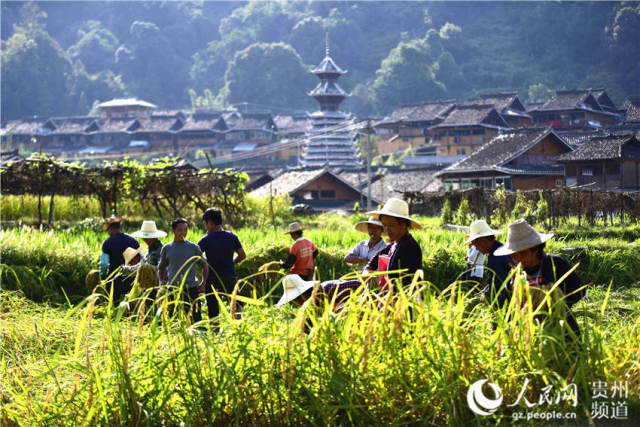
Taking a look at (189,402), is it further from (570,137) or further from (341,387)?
(570,137)

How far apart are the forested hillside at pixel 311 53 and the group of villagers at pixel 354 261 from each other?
59.5 meters

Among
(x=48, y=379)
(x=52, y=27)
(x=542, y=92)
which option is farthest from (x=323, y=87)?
(x=52, y=27)

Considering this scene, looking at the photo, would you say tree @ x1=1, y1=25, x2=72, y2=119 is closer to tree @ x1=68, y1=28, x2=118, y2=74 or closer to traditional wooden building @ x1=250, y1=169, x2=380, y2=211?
tree @ x1=68, y1=28, x2=118, y2=74

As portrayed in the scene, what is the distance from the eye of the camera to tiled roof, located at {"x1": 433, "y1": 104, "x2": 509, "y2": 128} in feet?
165

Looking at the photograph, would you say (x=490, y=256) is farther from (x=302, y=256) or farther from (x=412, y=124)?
(x=412, y=124)

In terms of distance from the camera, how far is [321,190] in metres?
37.3

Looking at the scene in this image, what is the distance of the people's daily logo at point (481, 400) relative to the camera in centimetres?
327

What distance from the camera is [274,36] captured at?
315 feet

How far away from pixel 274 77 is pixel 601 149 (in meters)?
53.5

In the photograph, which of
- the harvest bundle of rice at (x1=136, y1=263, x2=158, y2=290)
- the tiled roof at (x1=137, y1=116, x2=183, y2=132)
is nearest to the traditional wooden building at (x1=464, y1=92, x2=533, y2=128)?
the tiled roof at (x1=137, y1=116, x2=183, y2=132)

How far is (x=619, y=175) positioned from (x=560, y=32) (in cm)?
5282

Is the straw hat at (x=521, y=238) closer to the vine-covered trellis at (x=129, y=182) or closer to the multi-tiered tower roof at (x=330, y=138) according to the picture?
the vine-covered trellis at (x=129, y=182)

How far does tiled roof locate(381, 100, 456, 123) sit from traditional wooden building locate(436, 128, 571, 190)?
68.0ft

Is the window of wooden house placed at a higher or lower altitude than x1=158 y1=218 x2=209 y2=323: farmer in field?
lower
